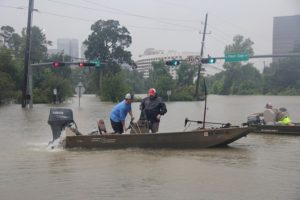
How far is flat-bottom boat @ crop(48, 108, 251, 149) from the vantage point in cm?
1305

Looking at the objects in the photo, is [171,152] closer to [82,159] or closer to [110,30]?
[82,159]

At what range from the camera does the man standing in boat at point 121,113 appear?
13.5 metres

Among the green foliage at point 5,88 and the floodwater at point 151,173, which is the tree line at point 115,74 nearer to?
the green foliage at point 5,88

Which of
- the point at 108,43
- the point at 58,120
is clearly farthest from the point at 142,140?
the point at 108,43

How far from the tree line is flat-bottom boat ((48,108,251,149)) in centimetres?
2997

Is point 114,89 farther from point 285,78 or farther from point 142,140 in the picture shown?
point 142,140

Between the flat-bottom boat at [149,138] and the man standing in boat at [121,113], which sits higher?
the man standing in boat at [121,113]

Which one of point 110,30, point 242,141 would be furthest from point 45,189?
point 110,30

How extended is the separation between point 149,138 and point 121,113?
111cm

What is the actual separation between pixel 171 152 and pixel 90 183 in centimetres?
431

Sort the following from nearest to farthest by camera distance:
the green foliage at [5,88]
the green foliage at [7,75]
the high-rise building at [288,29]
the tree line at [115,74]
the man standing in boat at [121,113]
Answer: the high-rise building at [288,29] < the man standing in boat at [121,113] < the green foliage at [5,88] < the green foliage at [7,75] < the tree line at [115,74]

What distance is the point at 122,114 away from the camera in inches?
531

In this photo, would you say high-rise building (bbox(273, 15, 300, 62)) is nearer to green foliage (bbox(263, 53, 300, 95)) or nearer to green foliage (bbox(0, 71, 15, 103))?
green foliage (bbox(0, 71, 15, 103))

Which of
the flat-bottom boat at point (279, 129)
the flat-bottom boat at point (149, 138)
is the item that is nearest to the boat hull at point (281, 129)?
the flat-bottom boat at point (279, 129)
